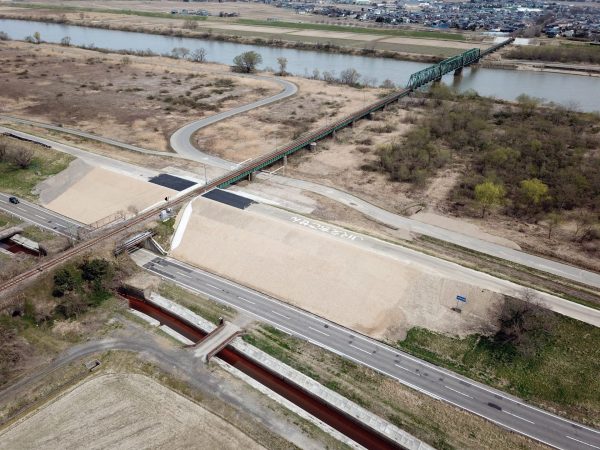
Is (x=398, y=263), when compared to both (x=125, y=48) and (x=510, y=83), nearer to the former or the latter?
(x=510, y=83)

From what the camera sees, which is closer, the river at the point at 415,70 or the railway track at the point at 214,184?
the railway track at the point at 214,184

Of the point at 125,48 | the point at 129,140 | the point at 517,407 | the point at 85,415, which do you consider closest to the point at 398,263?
the point at 517,407

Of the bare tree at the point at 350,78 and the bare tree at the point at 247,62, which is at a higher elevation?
the bare tree at the point at 247,62

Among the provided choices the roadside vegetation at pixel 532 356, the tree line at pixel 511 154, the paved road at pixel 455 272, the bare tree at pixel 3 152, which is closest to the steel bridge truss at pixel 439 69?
the tree line at pixel 511 154

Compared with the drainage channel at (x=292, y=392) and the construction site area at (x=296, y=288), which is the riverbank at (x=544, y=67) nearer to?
the construction site area at (x=296, y=288)

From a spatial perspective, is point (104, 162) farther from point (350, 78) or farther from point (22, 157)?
point (350, 78)

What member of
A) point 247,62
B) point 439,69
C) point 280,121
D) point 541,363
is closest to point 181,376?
point 541,363
